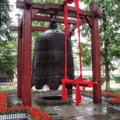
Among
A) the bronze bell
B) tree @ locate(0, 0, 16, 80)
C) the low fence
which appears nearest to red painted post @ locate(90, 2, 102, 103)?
the bronze bell

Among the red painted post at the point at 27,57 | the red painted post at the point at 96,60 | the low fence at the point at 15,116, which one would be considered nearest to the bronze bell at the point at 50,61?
the red painted post at the point at 27,57

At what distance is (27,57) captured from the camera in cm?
641

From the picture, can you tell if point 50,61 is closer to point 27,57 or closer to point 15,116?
point 27,57

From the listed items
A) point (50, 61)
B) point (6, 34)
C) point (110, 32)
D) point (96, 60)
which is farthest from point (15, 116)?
point (110, 32)

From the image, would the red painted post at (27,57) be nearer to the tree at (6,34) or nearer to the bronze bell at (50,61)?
the bronze bell at (50,61)

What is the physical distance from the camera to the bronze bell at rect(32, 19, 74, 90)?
5703mm

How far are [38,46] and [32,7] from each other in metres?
1.51

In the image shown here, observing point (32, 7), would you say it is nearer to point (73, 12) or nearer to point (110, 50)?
point (73, 12)

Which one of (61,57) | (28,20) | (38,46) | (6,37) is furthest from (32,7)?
(6,37)

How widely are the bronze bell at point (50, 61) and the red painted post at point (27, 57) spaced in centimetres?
37

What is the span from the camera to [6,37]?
12.4 meters

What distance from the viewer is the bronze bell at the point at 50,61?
5.70 meters

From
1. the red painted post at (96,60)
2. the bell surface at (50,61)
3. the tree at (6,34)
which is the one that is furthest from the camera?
the tree at (6,34)

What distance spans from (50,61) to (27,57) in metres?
1.05
